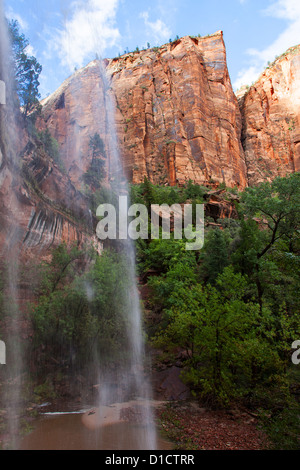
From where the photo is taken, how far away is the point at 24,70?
71.6 ft

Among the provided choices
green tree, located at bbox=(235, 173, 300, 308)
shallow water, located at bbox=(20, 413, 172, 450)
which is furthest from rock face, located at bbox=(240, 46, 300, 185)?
shallow water, located at bbox=(20, 413, 172, 450)

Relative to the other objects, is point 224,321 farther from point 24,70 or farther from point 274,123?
point 274,123

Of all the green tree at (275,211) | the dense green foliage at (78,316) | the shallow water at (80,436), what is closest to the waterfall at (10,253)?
the shallow water at (80,436)

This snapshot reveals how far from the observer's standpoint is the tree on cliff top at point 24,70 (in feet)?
65.5

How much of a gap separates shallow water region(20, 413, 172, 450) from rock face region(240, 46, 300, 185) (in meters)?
52.1

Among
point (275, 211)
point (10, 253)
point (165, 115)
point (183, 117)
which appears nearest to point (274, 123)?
point (183, 117)

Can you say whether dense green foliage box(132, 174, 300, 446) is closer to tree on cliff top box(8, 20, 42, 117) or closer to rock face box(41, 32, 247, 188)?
tree on cliff top box(8, 20, 42, 117)

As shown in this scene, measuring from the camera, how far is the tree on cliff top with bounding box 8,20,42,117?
1996 cm

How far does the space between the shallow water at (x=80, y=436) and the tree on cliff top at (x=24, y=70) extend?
68.4 ft

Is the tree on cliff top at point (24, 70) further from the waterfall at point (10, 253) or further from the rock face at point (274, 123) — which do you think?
the rock face at point (274, 123)

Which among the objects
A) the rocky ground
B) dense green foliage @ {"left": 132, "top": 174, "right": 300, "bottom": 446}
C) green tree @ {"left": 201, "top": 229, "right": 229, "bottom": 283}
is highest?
green tree @ {"left": 201, "top": 229, "right": 229, "bottom": 283}

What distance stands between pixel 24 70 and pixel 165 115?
32.9m
